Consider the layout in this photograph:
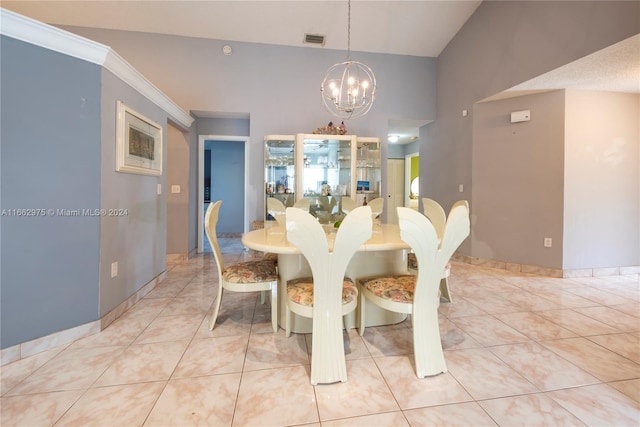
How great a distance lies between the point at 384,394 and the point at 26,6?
5659mm

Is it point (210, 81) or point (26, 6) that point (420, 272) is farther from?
point (26, 6)

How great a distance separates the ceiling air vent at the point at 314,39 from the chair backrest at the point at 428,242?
3.62 m

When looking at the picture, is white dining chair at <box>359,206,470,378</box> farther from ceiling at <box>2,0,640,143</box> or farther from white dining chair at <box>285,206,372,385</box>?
ceiling at <box>2,0,640,143</box>

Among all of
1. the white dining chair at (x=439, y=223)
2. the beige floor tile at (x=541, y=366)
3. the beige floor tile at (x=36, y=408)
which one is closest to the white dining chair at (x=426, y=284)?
the beige floor tile at (x=541, y=366)

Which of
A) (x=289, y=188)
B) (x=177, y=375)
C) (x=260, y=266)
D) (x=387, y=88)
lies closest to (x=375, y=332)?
(x=260, y=266)

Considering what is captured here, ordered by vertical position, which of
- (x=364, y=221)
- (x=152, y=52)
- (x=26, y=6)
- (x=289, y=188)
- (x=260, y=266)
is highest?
(x=26, y=6)

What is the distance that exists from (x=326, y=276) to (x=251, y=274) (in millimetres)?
812

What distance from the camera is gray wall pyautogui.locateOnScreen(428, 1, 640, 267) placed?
2.54m

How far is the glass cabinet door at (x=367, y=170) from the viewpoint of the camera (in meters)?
4.17

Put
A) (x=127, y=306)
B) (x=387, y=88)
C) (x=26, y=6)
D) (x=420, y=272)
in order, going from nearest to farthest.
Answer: (x=420, y=272)
(x=127, y=306)
(x=26, y=6)
(x=387, y=88)

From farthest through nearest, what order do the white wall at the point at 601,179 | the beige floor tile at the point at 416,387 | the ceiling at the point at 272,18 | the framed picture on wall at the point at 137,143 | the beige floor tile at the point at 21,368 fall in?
the ceiling at the point at 272,18, the white wall at the point at 601,179, the framed picture on wall at the point at 137,143, the beige floor tile at the point at 21,368, the beige floor tile at the point at 416,387

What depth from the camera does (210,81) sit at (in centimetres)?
411

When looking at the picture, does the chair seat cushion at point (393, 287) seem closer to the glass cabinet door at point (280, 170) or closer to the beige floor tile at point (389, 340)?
the beige floor tile at point (389, 340)

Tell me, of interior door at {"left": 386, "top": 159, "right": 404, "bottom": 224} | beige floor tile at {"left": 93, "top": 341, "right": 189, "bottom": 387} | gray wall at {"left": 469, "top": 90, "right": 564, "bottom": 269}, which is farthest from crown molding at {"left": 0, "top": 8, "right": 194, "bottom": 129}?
interior door at {"left": 386, "top": 159, "right": 404, "bottom": 224}
